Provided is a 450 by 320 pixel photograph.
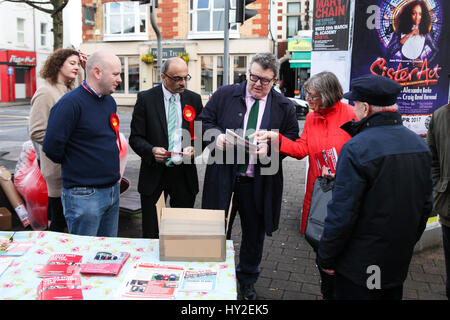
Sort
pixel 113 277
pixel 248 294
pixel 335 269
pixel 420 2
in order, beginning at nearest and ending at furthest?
pixel 113 277, pixel 335 269, pixel 248 294, pixel 420 2

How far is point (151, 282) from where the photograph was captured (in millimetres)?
1976

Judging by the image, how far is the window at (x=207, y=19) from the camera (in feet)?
79.3

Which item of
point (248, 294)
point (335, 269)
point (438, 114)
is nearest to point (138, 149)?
point (248, 294)

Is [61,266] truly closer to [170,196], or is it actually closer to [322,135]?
[170,196]

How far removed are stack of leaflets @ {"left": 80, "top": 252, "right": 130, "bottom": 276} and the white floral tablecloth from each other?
26 millimetres

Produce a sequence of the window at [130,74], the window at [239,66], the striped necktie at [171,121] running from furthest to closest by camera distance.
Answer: the window at [130,74], the window at [239,66], the striped necktie at [171,121]

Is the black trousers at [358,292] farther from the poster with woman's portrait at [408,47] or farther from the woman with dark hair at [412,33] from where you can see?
the woman with dark hair at [412,33]

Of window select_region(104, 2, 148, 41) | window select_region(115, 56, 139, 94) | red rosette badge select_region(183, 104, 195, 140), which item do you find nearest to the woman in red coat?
red rosette badge select_region(183, 104, 195, 140)

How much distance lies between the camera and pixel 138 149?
351cm

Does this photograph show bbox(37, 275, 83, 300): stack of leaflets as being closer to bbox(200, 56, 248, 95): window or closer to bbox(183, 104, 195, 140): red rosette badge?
bbox(183, 104, 195, 140): red rosette badge

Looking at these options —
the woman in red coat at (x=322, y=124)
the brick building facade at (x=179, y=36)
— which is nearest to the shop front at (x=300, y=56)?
the brick building facade at (x=179, y=36)

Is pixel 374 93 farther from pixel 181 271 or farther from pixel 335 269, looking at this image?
pixel 181 271

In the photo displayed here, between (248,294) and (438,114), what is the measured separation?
81.0 inches

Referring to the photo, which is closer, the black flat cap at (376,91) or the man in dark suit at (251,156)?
the black flat cap at (376,91)
